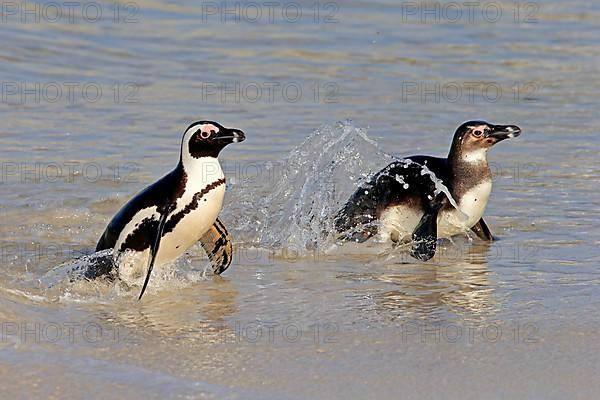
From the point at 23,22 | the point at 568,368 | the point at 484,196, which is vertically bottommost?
the point at 568,368

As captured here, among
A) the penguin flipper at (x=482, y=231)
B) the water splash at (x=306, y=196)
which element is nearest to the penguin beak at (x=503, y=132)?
the penguin flipper at (x=482, y=231)

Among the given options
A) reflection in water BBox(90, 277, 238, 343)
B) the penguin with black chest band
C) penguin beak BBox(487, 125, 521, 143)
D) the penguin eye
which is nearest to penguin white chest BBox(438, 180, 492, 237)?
the penguin with black chest band

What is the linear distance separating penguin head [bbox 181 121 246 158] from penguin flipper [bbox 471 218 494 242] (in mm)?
1635

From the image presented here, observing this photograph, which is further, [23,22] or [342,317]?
[23,22]

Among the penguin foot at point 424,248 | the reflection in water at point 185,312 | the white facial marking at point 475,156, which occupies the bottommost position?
the reflection in water at point 185,312

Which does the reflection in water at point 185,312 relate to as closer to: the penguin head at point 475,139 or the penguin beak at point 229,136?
the penguin beak at point 229,136

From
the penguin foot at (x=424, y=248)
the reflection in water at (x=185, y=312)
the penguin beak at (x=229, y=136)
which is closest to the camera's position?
the reflection in water at (x=185, y=312)

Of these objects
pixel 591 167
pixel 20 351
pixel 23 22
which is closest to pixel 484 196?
pixel 591 167

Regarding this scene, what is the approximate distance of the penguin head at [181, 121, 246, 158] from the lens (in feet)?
19.1

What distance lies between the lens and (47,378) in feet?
14.0

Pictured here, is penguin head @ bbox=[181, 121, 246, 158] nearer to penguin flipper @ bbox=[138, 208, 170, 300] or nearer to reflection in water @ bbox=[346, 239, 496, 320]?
penguin flipper @ bbox=[138, 208, 170, 300]

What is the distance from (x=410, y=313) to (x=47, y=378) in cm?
165

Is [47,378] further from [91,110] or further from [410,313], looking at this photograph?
[91,110]

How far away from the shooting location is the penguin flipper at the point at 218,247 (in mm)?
6035
